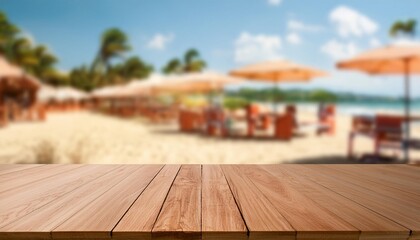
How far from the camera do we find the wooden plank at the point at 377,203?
0.82 meters

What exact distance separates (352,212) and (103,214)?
66cm

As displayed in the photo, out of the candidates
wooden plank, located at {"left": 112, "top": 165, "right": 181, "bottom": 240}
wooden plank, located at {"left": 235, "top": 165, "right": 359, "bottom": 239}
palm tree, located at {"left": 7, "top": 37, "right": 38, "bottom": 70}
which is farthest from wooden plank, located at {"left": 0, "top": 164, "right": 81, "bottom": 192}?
palm tree, located at {"left": 7, "top": 37, "right": 38, "bottom": 70}

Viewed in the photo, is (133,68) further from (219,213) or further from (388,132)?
(219,213)

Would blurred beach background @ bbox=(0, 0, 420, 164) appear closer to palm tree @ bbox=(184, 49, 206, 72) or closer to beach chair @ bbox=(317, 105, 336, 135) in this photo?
beach chair @ bbox=(317, 105, 336, 135)

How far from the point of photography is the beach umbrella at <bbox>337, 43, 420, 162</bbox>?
15.4ft

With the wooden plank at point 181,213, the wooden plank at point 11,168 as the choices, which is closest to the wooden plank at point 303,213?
the wooden plank at point 181,213

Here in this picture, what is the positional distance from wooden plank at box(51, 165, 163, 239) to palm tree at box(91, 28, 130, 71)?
40502 millimetres

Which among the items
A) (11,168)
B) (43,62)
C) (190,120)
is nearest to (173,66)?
(43,62)

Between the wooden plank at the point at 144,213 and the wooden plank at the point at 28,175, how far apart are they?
0.46 meters

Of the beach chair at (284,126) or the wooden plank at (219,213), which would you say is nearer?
the wooden plank at (219,213)

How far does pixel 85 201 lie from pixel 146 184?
0.26m

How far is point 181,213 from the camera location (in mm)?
865

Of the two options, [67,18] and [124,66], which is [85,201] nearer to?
[124,66]

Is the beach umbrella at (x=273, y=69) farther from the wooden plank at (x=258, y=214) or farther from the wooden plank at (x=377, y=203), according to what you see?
the wooden plank at (x=258, y=214)
